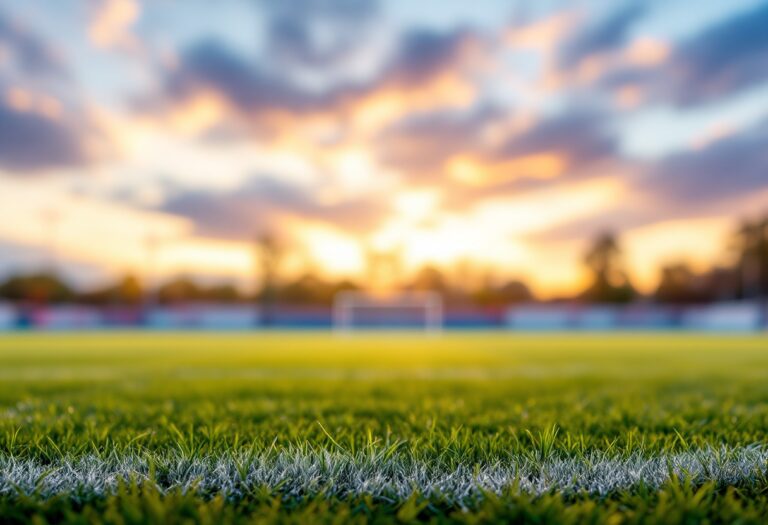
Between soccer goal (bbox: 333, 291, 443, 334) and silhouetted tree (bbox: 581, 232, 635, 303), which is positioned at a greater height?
silhouetted tree (bbox: 581, 232, 635, 303)

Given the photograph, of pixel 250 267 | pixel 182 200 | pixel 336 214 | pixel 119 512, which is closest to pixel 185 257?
pixel 250 267

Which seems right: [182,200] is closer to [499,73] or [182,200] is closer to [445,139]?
[445,139]

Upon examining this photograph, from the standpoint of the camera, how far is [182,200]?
44719 millimetres

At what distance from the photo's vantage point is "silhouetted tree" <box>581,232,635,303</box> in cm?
6431

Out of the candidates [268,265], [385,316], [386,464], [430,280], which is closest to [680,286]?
[430,280]

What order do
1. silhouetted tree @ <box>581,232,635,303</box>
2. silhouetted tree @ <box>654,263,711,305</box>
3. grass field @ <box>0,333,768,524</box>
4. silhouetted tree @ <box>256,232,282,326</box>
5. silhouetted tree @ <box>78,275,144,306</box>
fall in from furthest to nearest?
silhouetted tree @ <box>581,232,635,303</box>, silhouetted tree @ <box>654,263,711,305</box>, silhouetted tree @ <box>78,275,144,306</box>, silhouetted tree @ <box>256,232,282,326</box>, grass field @ <box>0,333,768,524</box>

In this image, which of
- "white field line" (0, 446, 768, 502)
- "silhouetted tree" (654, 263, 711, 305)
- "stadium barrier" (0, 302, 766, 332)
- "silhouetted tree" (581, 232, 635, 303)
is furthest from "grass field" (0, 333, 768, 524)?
"silhouetted tree" (654, 263, 711, 305)

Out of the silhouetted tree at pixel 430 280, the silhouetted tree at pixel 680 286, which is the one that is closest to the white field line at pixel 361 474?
the silhouetted tree at pixel 430 280

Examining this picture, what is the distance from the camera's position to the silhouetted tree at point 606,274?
64312mm

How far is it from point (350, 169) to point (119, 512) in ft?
122

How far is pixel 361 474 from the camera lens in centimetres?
137

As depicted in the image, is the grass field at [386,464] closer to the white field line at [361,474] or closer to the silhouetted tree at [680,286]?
the white field line at [361,474]

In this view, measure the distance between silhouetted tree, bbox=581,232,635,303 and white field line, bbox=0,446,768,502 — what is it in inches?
2752

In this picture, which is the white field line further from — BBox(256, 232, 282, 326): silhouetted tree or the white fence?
BBox(256, 232, 282, 326): silhouetted tree
